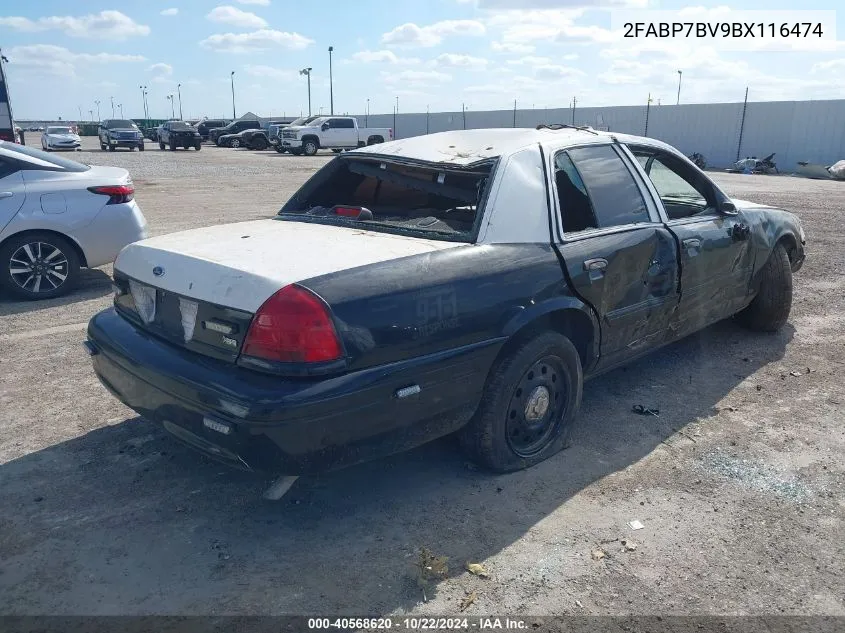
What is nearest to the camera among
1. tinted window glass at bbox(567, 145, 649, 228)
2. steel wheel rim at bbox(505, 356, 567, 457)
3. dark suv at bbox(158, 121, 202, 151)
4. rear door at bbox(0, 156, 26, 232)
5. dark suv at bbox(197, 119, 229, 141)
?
steel wheel rim at bbox(505, 356, 567, 457)

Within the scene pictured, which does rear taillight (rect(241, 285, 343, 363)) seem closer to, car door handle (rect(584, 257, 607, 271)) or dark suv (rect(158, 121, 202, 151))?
car door handle (rect(584, 257, 607, 271))

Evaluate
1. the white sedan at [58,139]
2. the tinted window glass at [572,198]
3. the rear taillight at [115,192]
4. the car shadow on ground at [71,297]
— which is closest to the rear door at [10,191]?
the rear taillight at [115,192]

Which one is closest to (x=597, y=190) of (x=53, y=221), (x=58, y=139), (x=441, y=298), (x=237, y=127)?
(x=441, y=298)

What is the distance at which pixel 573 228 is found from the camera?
3.79 metres

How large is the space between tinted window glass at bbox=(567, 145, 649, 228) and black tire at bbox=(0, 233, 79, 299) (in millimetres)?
5107

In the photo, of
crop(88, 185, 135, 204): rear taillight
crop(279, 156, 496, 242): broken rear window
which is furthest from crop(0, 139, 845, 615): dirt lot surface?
crop(88, 185, 135, 204): rear taillight

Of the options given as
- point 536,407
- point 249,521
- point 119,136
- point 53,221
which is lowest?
point 249,521

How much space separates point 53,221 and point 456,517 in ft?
17.2

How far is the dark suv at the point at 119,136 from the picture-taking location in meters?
38.2

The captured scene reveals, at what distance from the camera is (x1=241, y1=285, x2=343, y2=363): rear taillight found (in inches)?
106

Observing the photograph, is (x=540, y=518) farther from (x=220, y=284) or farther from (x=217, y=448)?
(x=220, y=284)

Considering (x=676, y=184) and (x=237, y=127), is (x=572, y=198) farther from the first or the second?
(x=237, y=127)

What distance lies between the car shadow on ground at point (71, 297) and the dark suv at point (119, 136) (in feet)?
113

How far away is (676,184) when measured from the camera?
502cm
